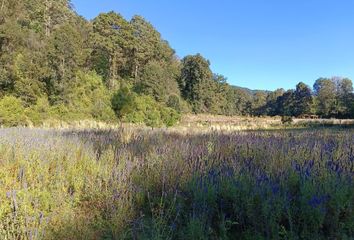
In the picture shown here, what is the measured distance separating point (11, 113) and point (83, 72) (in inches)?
463

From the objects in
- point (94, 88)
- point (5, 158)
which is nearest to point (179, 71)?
point (94, 88)

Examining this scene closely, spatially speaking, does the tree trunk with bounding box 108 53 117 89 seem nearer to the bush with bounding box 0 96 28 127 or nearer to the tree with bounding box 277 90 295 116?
the bush with bounding box 0 96 28 127

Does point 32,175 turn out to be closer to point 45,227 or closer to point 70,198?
point 70,198

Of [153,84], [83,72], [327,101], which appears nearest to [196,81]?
[327,101]

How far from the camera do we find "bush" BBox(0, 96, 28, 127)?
1820 centimetres

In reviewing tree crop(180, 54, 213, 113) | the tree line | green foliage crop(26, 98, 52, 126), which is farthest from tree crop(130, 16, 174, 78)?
green foliage crop(26, 98, 52, 126)

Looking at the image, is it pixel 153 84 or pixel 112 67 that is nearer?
pixel 153 84

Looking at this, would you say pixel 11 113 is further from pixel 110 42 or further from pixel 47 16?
pixel 110 42

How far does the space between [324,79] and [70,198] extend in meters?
79.5

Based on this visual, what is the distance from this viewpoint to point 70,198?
2.63 metres

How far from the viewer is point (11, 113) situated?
61.7ft

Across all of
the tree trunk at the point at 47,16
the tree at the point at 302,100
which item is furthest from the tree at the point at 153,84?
the tree at the point at 302,100

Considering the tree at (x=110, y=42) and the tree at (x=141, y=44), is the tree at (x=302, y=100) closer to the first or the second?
the tree at (x=141, y=44)

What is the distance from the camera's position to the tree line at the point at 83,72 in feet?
73.0
